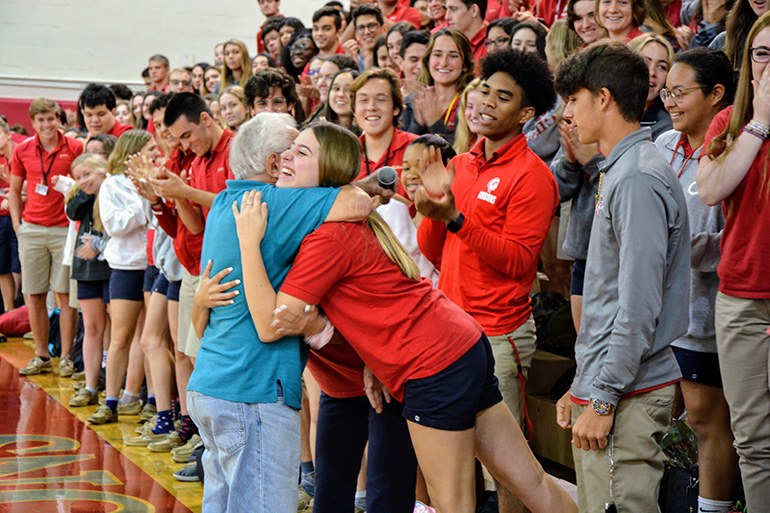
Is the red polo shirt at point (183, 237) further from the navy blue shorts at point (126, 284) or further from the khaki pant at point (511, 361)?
the khaki pant at point (511, 361)

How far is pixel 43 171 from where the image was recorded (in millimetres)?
6891

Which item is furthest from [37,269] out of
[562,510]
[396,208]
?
[562,510]

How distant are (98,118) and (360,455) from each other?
17.2 feet

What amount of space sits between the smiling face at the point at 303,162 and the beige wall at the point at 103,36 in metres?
11.0

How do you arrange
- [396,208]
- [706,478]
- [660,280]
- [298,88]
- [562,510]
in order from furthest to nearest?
[298,88], [396,208], [706,478], [562,510], [660,280]

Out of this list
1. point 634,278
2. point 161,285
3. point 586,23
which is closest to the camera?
point 634,278

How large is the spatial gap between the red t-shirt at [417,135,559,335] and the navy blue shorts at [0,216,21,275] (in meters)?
6.15

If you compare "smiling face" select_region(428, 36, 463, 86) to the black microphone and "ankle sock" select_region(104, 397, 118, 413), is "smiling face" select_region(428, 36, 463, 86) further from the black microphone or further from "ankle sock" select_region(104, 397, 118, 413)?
"ankle sock" select_region(104, 397, 118, 413)

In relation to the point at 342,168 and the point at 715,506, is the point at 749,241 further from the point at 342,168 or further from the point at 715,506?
the point at 342,168

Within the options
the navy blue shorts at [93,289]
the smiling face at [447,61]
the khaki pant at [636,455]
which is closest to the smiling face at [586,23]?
the smiling face at [447,61]

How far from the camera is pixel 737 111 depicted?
2512 mm

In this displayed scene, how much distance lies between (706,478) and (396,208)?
150 cm

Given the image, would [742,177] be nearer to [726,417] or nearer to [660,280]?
[660,280]

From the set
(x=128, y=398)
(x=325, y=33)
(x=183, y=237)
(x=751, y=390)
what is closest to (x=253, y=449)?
(x=751, y=390)
